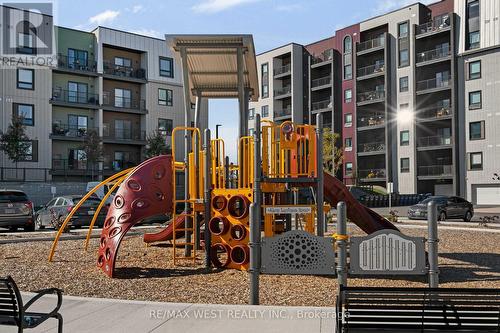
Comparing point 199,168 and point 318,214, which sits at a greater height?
point 199,168

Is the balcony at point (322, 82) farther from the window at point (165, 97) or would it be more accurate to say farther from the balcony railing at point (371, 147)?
the window at point (165, 97)

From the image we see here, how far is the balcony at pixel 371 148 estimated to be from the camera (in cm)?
5903

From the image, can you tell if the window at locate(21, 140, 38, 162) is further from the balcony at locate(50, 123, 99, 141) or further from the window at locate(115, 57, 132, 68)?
the window at locate(115, 57, 132, 68)

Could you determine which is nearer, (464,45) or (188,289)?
(188,289)

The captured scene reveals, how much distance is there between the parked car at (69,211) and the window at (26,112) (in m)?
23.4

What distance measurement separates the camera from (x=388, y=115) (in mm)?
58750

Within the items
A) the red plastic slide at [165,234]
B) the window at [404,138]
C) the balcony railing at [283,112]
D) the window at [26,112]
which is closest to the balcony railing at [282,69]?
the balcony railing at [283,112]

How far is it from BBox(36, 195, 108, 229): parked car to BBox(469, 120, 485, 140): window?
1545 inches

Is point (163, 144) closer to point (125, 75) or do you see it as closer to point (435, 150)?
point (125, 75)

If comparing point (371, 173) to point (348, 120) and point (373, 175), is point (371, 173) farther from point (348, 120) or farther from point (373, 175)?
point (348, 120)

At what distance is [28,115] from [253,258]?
4378 centimetres

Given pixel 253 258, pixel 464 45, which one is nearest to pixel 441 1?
pixel 464 45

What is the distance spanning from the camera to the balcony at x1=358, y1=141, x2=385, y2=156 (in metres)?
59.0

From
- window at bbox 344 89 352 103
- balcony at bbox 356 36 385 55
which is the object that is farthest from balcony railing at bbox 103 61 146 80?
balcony at bbox 356 36 385 55
